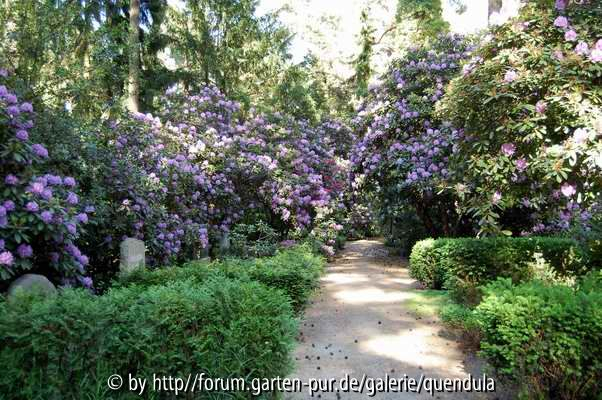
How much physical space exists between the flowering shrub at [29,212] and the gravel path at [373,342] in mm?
2682

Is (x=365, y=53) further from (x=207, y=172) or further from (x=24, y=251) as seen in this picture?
(x=24, y=251)

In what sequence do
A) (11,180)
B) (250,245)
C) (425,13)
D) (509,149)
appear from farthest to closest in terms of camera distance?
(425,13), (250,245), (509,149), (11,180)

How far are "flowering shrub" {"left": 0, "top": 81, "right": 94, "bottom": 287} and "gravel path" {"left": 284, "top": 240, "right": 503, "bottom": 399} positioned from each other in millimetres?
2682

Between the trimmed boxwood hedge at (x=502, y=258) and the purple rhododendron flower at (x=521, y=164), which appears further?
the trimmed boxwood hedge at (x=502, y=258)

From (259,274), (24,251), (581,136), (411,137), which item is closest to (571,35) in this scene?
(581,136)

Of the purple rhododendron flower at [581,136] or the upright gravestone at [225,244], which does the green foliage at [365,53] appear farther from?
the purple rhododendron flower at [581,136]

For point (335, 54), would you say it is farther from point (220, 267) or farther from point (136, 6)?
point (220, 267)

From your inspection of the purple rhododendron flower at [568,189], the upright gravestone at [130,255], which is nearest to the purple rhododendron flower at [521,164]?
the purple rhododendron flower at [568,189]

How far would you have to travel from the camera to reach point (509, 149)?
208 inches

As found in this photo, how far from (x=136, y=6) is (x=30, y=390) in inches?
568

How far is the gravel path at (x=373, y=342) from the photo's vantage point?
418 cm

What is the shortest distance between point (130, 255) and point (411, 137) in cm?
733

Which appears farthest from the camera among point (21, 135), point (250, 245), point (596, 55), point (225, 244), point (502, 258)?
point (250, 245)

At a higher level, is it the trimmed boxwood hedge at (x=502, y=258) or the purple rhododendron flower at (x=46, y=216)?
the purple rhododendron flower at (x=46, y=216)
